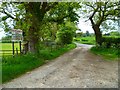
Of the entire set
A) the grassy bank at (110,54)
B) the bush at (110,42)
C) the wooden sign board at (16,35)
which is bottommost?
the grassy bank at (110,54)

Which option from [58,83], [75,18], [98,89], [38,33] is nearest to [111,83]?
[98,89]

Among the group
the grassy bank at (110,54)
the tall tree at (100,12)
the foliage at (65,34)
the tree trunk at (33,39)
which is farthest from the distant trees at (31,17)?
the foliage at (65,34)

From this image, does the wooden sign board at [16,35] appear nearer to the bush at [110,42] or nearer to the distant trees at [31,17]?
the distant trees at [31,17]

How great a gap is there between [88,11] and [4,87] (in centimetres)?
2990

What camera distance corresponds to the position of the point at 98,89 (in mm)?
9141

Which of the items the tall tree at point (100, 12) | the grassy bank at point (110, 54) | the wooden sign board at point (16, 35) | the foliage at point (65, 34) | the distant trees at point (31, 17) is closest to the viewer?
the wooden sign board at point (16, 35)

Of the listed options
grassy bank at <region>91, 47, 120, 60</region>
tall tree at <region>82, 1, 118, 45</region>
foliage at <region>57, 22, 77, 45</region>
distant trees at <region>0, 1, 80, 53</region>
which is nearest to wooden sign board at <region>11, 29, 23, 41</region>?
distant trees at <region>0, 1, 80, 53</region>

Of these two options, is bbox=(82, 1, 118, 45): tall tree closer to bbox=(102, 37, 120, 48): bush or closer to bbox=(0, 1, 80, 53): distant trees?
bbox=(102, 37, 120, 48): bush

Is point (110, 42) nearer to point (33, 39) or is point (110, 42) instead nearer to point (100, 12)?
point (100, 12)

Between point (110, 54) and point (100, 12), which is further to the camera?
point (100, 12)

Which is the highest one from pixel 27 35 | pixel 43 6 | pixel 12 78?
pixel 43 6

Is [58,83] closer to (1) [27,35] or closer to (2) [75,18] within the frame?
(1) [27,35]

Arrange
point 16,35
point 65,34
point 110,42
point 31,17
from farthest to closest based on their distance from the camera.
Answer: point 65,34
point 110,42
point 31,17
point 16,35

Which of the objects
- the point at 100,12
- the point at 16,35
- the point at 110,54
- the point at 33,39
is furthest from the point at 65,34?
the point at 16,35
